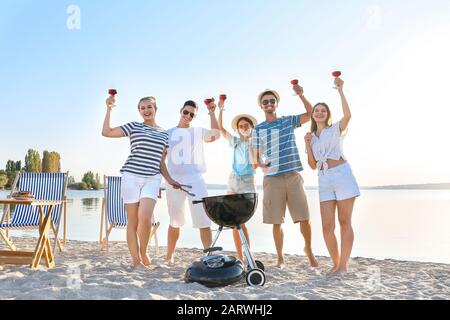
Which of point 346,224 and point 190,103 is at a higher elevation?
point 190,103

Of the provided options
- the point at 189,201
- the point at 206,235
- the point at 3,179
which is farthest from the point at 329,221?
the point at 3,179

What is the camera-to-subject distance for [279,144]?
4133mm

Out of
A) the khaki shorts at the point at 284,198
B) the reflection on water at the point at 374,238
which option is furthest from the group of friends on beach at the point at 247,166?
the reflection on water at the point at 374,238

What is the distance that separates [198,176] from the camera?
4125 millimetres

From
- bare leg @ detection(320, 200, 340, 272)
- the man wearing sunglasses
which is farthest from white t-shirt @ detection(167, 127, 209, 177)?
bare leg @ detection(320, 200, 340, 272)

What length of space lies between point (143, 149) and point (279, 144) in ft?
4.40

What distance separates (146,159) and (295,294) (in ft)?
6.09

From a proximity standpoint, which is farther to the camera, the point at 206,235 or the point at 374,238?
the point at 374,238

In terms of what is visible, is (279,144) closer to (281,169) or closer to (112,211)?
(281,169)

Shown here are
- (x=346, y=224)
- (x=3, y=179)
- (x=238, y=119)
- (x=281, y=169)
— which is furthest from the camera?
(x=3, y=179)

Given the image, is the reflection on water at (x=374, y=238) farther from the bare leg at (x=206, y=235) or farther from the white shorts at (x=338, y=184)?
the white shorts at (x=338, y=184)

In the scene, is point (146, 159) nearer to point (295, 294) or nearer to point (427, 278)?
point (295, 294)
